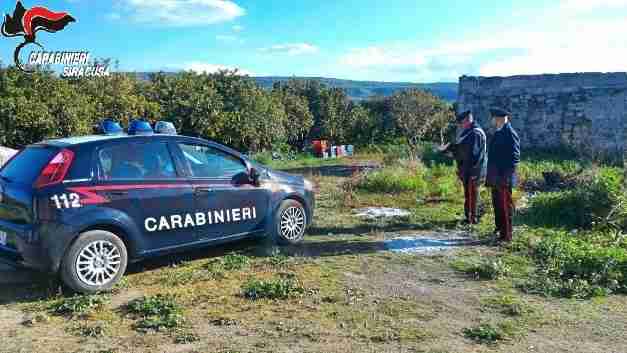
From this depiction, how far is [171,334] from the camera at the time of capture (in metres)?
4.51

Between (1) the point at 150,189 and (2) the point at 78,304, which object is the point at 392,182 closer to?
(1) the point at 150,189

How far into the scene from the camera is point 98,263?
17.9 feet

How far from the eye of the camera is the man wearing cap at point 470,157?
8.36 m

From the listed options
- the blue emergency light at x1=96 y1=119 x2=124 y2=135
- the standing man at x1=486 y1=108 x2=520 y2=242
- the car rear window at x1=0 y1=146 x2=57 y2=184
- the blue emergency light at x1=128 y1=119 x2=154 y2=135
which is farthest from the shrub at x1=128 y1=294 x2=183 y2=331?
the standing man at x1=486 y1=108 x2=520 y2=242

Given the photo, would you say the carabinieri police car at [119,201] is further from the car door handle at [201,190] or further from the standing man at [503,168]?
the standing man at [503,168]

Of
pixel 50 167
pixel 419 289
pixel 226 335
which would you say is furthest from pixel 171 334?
pixel 419 289

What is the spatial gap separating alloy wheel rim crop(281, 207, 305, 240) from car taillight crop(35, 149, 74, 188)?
9.20 feet

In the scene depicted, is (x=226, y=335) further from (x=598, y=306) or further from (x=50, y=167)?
(x=598, y=306)

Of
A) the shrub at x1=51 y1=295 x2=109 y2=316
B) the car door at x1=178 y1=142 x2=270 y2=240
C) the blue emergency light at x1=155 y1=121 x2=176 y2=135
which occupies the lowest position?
the shrub at x1=51 y1=295 x2=109 y2=316

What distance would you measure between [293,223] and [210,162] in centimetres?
148

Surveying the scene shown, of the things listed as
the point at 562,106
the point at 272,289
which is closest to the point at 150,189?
the point at 272,289

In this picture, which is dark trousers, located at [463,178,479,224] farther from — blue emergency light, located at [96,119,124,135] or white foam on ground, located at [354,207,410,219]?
blue emergency light, located at [96,119,124,135]

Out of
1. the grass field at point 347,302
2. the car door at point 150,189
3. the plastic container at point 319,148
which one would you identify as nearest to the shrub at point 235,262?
the grass field at point 347,302

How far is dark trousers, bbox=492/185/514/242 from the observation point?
24.5 ft
